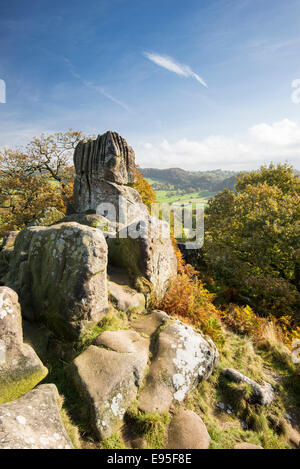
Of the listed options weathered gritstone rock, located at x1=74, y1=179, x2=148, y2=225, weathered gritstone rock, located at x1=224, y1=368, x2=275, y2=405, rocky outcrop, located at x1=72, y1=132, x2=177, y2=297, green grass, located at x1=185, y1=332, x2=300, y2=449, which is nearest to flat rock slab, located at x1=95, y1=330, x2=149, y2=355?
green grass, located at x1=185, y1=332, x2=300, y2=449

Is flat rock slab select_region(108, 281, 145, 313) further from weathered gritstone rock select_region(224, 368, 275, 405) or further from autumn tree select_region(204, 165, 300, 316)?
autumn tree select_region(204, 165, 300, 316)

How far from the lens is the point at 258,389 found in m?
5.97

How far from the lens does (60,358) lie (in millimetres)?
5344

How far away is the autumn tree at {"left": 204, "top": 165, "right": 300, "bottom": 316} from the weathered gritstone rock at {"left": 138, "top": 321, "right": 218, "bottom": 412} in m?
8.12

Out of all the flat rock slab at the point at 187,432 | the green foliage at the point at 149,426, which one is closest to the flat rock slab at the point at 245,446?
the flat rock slab at the point at 187,432

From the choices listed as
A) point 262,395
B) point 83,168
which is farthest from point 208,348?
point 83,168

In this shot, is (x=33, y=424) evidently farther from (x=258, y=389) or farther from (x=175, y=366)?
(x=258, y=389)

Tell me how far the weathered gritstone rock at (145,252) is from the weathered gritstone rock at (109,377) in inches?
107

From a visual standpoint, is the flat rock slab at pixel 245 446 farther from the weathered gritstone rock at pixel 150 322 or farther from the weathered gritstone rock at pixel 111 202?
the weathered gritstone rock at pixel 111 202

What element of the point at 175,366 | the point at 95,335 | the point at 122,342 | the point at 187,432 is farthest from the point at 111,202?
the point at 187,432

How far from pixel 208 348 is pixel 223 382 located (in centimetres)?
93

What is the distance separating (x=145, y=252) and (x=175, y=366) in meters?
3.59

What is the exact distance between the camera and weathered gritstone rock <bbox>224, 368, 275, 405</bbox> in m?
5.83

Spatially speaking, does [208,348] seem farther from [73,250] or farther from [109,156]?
[109,156]
